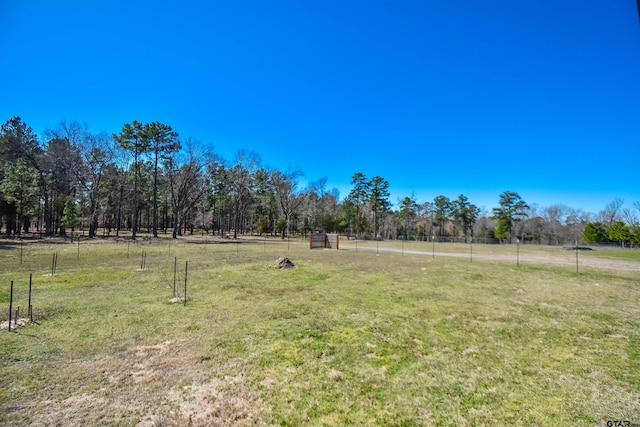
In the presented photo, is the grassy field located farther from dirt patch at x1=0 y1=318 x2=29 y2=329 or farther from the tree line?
the tree line

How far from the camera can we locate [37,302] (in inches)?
272

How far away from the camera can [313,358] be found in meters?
4.51

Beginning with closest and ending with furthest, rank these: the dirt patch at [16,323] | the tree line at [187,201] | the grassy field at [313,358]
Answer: the grassy field at [313,358] < the dirt patch at [16,323] < the tree line at [187,201]

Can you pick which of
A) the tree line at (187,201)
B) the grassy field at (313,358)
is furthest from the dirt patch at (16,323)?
the tree line at (187,201)

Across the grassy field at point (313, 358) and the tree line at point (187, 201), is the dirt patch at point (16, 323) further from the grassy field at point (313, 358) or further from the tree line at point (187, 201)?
the tree line at point (187, 201)

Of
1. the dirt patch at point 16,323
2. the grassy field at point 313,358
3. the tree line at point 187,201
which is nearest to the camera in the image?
the grassy field at point 313,358

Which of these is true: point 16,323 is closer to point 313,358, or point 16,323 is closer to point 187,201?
point 313,358

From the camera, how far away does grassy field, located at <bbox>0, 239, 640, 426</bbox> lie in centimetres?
320

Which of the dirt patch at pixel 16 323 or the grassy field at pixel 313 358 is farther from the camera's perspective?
the dirt patch at pixel 16 323

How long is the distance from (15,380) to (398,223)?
70630 mm

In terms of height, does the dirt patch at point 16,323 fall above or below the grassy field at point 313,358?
above

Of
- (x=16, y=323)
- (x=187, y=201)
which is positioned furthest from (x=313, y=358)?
(x=187, y=201)

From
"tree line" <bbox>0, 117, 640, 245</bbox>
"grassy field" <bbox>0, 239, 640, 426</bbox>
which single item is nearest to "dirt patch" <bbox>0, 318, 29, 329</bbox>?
"grassy field" <bbox>0, 239, 640, 426</bbox>

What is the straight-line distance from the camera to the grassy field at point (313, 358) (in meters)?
3.20
